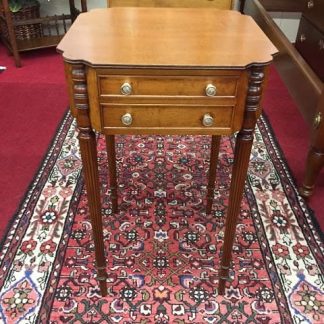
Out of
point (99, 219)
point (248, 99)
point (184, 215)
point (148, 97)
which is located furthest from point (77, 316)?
point (248, 99)

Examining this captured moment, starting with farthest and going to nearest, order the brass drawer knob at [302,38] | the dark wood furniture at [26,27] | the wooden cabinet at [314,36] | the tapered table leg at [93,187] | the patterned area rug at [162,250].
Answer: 1. the dark wood furniture at [26,27]
2. the brass drawer knob at [302,38]
3. the wooden cabinet at [314,36]
4. the patterned area rug at [162,250]
5. the tapered table leg at [93,187]

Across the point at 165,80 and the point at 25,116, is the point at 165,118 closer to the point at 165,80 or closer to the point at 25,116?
the point at 165,80

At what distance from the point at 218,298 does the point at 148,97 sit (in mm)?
830

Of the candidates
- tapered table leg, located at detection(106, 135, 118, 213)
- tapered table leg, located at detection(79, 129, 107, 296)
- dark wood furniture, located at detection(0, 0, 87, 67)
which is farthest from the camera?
dark wood furniture, located at detection(0, 0, 87, 67)

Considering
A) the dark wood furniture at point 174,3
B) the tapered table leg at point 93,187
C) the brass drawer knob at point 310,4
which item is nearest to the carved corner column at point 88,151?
the tapered table leg at point 93,187

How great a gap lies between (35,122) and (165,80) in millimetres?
1683

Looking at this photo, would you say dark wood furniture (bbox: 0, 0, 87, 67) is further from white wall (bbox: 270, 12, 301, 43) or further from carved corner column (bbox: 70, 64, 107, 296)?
carved corner column (bbox: 70, 64, 107, 296)

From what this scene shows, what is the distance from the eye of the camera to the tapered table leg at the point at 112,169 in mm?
1503

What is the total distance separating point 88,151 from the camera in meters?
1.03

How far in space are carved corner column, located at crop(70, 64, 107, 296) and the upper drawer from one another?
2.1 inches

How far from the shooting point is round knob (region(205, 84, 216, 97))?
917 mm

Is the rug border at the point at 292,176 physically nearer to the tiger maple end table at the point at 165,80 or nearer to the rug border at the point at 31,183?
the tiger maple end table at the point at 165,80

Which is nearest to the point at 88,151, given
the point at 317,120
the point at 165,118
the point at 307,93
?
the point at 165,118

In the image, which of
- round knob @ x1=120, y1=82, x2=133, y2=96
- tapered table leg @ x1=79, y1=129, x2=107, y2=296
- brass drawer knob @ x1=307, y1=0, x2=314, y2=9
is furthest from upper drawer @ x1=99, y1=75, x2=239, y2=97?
brass drawer knob @ x1=307, y1=0, x2=314, y2=9
